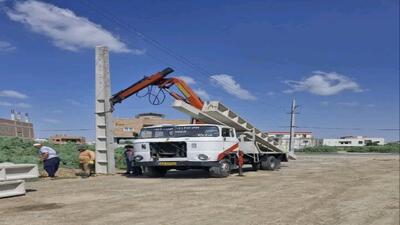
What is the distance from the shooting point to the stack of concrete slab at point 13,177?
1157cm

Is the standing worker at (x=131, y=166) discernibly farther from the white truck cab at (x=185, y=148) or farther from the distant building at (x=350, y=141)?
the distant building at (x=350, y=141)

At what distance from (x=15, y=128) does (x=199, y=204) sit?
82.3ft

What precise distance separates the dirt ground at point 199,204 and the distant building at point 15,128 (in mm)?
17600

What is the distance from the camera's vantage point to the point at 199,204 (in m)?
10.4

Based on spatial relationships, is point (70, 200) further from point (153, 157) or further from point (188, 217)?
point (153, 157)

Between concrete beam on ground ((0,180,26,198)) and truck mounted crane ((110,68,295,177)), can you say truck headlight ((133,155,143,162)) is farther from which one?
concrete beam on ground ((0,180,26,198))

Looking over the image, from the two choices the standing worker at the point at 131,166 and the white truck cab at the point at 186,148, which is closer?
the white truck cab at the point at 186,148

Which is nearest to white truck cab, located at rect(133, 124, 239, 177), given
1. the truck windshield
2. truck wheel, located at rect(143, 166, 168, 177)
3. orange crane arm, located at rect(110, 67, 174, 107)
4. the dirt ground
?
the truck windshield

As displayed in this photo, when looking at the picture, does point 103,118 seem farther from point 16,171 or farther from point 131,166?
point 16,171

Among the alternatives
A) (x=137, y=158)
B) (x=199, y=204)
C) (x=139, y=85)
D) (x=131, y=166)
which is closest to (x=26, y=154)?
(x=131, y=166)

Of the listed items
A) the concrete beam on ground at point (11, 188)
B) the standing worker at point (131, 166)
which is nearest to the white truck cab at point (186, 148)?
the standing worker at point (131, 166)

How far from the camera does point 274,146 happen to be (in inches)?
941

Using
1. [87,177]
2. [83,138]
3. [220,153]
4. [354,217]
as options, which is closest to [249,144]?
[220,153]

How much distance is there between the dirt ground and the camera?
874 centimetres
